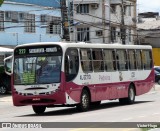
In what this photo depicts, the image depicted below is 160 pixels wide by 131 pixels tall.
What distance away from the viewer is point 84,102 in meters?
23.0

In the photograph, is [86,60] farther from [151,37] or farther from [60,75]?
[151,37]

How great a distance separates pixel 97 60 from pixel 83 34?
42.0 meters

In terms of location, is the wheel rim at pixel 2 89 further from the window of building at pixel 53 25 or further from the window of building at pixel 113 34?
the window of building at pixel 113 34

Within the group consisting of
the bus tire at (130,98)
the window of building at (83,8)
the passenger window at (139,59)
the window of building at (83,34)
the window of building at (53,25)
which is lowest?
the bus tire at (130,98)

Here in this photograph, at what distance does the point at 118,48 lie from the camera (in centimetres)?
2653

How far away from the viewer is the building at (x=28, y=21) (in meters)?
45.3

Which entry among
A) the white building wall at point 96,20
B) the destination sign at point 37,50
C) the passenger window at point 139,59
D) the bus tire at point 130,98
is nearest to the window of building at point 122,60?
the bus tire at point 130,98

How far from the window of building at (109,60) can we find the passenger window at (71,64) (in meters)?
2.84

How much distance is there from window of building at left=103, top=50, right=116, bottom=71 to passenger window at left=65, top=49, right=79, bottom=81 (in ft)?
9.31

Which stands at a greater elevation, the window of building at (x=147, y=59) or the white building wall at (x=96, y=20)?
the white building wall at (x=96, y=20)

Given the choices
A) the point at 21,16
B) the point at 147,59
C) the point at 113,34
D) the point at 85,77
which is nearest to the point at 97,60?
the point at 85,77

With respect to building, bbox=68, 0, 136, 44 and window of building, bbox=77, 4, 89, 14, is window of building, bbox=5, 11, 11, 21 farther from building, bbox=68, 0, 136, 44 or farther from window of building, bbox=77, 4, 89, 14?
window of building, bbox=77, 4, 89, 14

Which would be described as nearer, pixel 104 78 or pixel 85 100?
pixel 85 100

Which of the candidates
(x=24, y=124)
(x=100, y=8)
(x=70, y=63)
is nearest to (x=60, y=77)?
(x=70, y=63)
